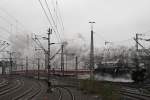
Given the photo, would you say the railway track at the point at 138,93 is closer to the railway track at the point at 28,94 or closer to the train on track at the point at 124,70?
the train on track at the point at 124,70

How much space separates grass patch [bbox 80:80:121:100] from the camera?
969 inches

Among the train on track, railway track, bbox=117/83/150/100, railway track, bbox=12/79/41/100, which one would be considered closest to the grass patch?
railway track, bbox=117/83/150/100

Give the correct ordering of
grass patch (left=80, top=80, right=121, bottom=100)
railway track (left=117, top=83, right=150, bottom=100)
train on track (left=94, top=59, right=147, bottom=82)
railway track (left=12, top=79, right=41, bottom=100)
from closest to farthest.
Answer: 1. grass patch (left=80, top=80, right=121, bottom=100)
2. railway track (left=117, top=83, right=150, bottom=100)
3. railway track (left=12, top=79, right=41, bottom=100)
4. train on track (left=94, top=59, right=147, bottom=82)

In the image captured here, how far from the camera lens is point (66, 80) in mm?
70188

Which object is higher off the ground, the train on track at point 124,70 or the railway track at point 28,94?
the train on track at point 124,70

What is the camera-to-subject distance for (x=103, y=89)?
89.4 feet

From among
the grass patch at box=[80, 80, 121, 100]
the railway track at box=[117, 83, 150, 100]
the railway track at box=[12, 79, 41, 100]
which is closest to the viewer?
the grass patch at box=[80, 80, 121, 100]

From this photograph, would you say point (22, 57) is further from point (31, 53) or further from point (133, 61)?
point (133, 61)

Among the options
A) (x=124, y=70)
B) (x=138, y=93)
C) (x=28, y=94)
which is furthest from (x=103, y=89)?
(x=124, y=70)

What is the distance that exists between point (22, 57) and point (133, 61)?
76.5 meters

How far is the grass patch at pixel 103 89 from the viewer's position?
80.8ft

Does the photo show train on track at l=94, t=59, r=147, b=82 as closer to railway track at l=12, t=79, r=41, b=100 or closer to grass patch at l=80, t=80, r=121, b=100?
grass patch at l=80, t=80, r=121, b=100

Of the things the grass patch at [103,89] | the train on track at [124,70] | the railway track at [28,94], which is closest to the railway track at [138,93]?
the grass patch at [103,89]

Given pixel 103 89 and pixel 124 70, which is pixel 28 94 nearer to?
Result: pixel 103 89
